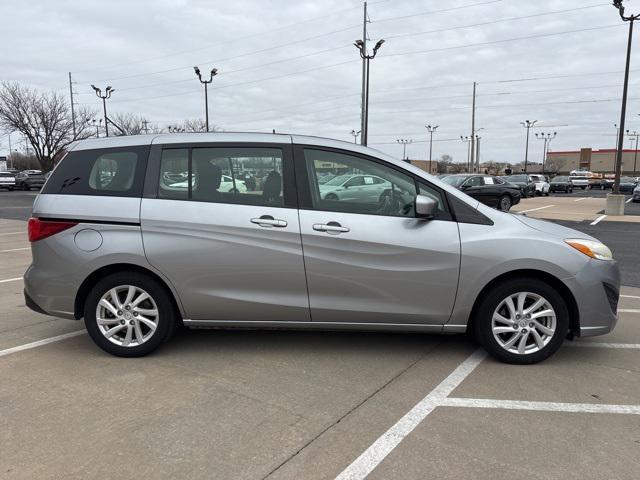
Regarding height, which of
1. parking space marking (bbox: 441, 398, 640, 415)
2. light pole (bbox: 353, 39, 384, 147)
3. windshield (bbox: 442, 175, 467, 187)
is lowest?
parking space marking (bbox: 441, 398, 640, 415)

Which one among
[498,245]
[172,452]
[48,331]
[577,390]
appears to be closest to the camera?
[172,452]

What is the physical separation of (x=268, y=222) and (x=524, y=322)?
2.16 meters

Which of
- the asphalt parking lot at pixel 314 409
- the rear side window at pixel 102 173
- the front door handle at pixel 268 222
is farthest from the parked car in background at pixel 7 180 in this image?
the front door handle at pixel 268 222

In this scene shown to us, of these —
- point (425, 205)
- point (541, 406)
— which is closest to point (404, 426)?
point (541, 406)

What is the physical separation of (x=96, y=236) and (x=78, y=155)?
0.76m

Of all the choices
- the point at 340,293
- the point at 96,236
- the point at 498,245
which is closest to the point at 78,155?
the point at 96,236

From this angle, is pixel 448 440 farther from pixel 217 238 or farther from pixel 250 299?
pixel 217 238

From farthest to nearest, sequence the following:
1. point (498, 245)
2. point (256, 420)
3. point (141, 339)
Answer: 1. point (141, 339)
2. point (498, 245)
3. point (256, 420)

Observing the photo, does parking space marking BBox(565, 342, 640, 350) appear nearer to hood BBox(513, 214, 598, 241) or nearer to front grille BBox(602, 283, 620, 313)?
front grille BBox(602, 283, 620, 313)

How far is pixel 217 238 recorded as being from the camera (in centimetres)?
400

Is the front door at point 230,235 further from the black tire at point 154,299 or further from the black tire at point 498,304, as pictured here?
the black tire at point 498,304

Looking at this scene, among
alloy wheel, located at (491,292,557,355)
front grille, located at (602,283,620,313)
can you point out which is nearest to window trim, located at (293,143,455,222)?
alloy wheel, located at (491,292,557,355)

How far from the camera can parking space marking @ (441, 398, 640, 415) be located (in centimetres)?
335

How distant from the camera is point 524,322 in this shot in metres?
3.99
